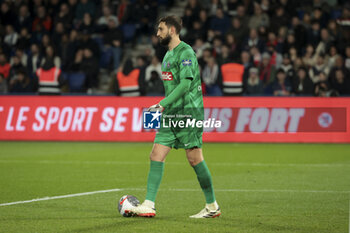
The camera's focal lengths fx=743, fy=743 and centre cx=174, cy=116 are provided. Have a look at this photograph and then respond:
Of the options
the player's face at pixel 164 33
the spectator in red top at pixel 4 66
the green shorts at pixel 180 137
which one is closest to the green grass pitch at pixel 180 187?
the green shorts at pixel 180 137

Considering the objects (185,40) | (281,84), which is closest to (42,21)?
(185,40)

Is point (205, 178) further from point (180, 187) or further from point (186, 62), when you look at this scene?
point (180, 187)

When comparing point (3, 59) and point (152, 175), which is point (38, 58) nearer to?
point (3, 59)

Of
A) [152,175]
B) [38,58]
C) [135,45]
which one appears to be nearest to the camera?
[152,175]

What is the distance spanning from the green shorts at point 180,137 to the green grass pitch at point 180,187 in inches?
31.4

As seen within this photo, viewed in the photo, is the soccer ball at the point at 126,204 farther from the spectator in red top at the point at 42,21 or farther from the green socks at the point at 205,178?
the spectator in red top at the point at 42,21

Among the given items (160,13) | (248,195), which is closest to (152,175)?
(248,195)

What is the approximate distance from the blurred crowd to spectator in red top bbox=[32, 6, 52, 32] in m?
0.03

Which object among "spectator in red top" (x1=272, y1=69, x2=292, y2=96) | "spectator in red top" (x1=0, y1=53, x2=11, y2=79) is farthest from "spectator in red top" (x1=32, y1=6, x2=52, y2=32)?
"spectator in red top" (x1=272, y1=69, x2=292, y2=96)

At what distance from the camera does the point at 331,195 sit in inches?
385

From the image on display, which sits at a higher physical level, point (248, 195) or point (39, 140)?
point (248, 195)

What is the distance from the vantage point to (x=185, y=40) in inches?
922

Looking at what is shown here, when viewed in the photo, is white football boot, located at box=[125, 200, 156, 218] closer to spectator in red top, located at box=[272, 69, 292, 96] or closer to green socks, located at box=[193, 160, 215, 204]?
green socks, located at box=[193, 160, 215, 204]

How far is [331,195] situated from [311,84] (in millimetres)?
10920
